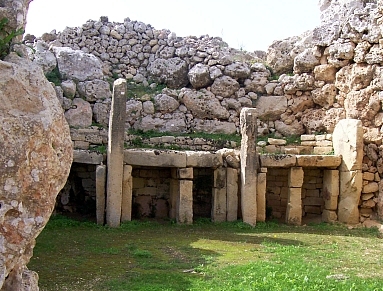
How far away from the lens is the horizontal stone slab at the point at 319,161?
16391mm

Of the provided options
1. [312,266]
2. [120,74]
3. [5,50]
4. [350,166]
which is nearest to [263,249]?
[312,266]

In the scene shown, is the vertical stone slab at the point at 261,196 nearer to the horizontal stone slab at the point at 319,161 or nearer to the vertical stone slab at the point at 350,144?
the horizontal stone slab at the point at 319,161

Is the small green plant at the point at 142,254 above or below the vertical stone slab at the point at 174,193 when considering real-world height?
below

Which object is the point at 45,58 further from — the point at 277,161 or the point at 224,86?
the point at 277,161

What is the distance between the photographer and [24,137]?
5.27 metres

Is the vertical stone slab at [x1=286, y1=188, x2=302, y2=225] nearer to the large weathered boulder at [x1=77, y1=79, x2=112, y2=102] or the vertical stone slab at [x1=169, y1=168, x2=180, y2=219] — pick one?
the vertical stone slab at [x1=169, y1=168, x2=180, y2=219]

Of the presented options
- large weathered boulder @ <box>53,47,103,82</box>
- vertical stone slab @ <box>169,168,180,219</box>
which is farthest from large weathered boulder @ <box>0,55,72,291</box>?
large weathered boulder @ <box>53,47,103,82</box>

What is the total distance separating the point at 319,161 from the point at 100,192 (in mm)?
7214

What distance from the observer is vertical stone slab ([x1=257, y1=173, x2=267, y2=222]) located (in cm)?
1603

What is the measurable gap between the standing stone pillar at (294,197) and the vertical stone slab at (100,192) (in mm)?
6005

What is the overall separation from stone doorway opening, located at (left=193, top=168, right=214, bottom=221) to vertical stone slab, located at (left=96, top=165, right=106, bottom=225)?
3.63m

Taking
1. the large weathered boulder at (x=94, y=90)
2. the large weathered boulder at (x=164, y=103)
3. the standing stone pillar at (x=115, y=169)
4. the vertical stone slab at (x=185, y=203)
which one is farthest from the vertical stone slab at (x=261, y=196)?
the large weathered boulder at (x=94, y=90)

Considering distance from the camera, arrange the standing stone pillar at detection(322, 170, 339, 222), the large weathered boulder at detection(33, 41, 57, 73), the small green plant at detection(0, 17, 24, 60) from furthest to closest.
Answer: the large weathered boulder at detection(33, 41, 57, 73), the standing stone pillar at detection(322, 170, 339, 222), the small green plant at detection(0, 17, 24, 60)

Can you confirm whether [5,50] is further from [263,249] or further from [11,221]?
[263,249]
